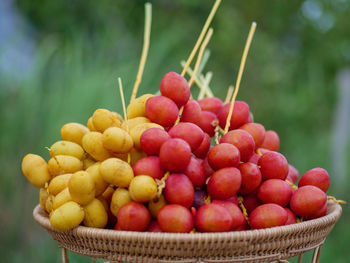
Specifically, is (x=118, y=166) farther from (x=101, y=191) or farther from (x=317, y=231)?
(x=317, y=231)

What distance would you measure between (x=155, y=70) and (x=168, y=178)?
1730mm

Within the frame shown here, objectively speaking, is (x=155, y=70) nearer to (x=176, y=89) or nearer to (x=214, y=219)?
(x=176, y=89)

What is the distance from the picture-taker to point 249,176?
860 millimetres

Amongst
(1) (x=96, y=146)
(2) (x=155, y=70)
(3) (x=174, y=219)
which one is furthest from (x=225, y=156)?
(2) (x=155, y=70)

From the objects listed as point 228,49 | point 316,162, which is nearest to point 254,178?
point 316,162

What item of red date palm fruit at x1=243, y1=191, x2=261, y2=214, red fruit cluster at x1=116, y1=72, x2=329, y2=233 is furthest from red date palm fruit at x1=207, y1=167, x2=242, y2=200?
red date palm fruit at x1=243, y1=191, x2=261, y2=214

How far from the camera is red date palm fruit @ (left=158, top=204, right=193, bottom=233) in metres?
0.76

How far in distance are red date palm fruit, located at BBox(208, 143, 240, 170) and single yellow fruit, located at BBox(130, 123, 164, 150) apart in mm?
127

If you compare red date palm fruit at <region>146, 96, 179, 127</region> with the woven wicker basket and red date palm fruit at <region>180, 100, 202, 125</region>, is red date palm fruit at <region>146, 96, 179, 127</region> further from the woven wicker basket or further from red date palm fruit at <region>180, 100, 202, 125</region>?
the woven wicker basket

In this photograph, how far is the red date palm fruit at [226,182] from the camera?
0.81 meters

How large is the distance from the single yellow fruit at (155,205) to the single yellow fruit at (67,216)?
0.45 ft

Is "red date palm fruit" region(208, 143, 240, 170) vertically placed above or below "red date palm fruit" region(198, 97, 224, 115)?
below

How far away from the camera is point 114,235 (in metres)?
0.77

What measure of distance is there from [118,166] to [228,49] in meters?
2.67
